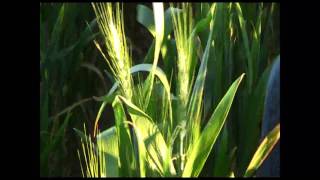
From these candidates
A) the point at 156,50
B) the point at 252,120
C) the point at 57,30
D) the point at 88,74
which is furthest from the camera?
the point at 88,74

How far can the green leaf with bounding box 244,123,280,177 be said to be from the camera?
74cm

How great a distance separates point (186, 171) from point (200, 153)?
30 millimetres

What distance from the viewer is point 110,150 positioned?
2.82ft

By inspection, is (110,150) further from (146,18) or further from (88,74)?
(88,74)

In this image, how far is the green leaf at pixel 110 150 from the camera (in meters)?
0.85

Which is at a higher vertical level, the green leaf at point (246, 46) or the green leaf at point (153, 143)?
the green leaf at point (246, 46)

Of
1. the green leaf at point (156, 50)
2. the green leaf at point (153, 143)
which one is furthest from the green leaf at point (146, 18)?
the green leaf at point (153, 143)

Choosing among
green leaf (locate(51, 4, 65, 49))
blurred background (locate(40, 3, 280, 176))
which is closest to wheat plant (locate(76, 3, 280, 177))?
blurred background (locate(40, 3, 280, 176))

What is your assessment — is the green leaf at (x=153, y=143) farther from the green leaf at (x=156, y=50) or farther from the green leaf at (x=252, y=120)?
the green leaf at (x=252, y=120)

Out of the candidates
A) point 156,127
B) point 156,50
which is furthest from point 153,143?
point 156,50

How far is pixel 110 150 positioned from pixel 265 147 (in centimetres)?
22

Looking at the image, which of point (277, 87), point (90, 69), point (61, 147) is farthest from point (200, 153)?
point (90, 69)

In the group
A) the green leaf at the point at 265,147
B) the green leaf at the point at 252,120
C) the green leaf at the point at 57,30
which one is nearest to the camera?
the green leaf at the point at 265,147

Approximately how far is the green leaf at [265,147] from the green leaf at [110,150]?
0.18 m
